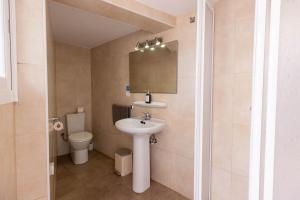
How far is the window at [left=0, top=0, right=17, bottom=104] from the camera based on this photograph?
777 mm

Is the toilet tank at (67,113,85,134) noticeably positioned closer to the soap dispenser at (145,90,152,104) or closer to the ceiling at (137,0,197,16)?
the soap dispenser at (145,90,152,104)

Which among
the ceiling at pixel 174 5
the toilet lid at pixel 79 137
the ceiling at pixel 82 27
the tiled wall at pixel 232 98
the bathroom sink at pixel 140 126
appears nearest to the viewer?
the tiled wall at pixel 232 98

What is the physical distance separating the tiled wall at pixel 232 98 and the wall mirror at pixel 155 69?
2.03 feet

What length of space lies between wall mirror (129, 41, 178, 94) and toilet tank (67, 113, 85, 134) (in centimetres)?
143

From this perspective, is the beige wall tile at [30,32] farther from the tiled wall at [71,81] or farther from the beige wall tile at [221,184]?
the tiled wall at [71,81]

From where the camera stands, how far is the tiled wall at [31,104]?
994mm

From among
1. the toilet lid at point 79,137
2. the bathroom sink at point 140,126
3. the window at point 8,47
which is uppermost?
the window at point 8,47

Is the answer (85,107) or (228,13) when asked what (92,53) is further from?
(228,13)

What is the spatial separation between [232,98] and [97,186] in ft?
6.81

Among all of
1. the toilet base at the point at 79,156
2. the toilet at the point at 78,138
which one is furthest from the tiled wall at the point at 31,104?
the toilet base at the point at 79,156

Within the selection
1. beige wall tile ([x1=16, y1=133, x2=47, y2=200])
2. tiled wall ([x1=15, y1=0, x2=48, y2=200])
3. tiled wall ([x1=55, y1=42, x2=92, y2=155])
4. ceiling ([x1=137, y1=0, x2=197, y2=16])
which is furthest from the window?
tiled wall ([x1=55, y1=42, x2=92, y2=155])

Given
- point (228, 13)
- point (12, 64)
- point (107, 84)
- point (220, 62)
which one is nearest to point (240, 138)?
point (220, 62)

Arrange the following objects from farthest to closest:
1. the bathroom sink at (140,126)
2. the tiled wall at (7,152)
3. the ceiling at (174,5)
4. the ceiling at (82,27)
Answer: the ceiling at (82,27) → the bathroom sink at (140,126) → the ceiling at (174,5) → the tiled wall at (7,152)

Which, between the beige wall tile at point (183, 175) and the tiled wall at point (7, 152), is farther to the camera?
the beige wall tile at point (183, 175)
